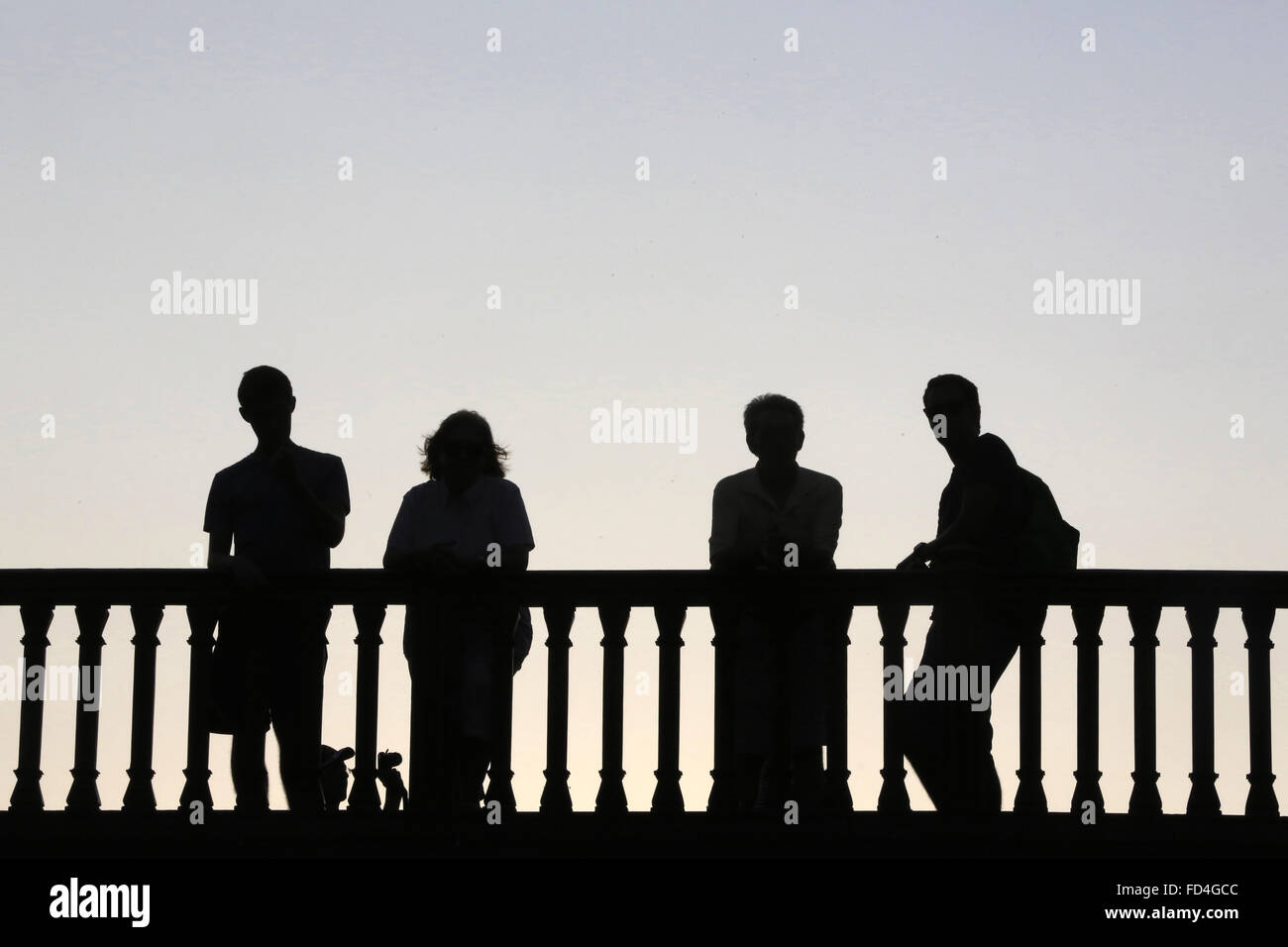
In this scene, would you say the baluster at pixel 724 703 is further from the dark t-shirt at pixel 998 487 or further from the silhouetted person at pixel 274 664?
the silhouetted person at pixel 274 664

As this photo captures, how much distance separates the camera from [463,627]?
8.74 m

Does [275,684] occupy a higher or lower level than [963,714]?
higher

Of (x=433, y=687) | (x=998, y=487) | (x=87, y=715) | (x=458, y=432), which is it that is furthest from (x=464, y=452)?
(x=998, y=487)

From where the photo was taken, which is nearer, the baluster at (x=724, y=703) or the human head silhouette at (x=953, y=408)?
the baluster at (x=724, y=703)

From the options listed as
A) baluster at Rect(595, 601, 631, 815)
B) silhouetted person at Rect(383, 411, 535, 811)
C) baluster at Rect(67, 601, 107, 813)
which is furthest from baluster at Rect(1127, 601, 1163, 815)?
baluster at Rect(67, 601, 107, 813)

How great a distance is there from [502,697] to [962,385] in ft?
7.02

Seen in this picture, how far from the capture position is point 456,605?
8.72 m

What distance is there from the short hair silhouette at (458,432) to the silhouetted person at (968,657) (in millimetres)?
1725

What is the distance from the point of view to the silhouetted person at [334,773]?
374 inches

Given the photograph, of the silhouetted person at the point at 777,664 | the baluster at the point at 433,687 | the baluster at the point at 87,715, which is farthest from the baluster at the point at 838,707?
the baluster at the point at 87,715

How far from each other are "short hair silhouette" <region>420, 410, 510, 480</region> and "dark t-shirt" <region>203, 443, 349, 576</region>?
385 mm

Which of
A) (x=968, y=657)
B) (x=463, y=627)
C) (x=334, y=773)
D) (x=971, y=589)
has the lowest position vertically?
(x=334, y=773)
